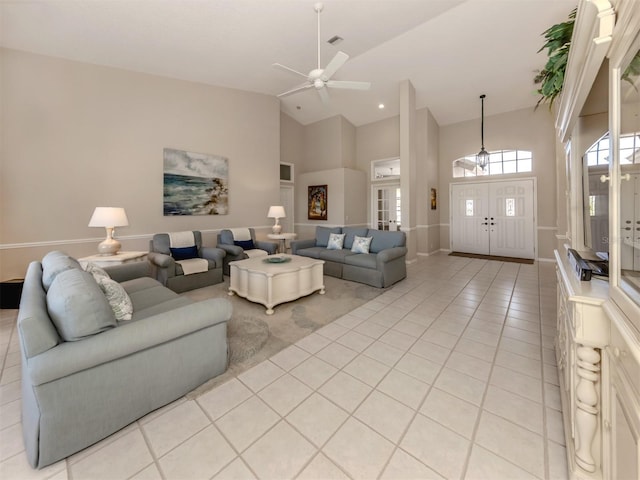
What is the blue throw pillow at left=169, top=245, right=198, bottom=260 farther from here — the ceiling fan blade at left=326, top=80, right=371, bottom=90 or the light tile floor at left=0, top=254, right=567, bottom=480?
the ceiling fan blade at left=326, top=80, right=371, bottom=90

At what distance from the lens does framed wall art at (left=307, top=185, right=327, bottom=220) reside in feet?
24.3

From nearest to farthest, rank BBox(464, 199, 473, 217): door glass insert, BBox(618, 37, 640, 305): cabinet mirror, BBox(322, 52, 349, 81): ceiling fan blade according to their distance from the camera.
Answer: BBox(618, 37, 640, 305): cabinet mirror → BBox(322, 52, 349, 81): ceiling fan blade → BBox(464, 199, 473, 217): door glass insert

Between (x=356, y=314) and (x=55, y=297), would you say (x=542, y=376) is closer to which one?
(x=356, y=314)

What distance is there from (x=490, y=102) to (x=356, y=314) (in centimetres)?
619

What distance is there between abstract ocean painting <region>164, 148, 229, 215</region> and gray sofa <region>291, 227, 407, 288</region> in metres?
1.94

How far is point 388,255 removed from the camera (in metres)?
4.05

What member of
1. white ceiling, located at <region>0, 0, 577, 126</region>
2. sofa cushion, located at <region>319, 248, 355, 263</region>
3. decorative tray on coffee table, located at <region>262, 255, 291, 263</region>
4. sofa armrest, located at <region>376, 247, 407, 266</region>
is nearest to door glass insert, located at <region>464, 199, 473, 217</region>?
white ceiling, located at <region>0, 0, 577, 126</region>

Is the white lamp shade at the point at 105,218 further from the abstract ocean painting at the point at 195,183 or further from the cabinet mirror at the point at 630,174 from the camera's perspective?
the cabinet mirror at the point at 630,174

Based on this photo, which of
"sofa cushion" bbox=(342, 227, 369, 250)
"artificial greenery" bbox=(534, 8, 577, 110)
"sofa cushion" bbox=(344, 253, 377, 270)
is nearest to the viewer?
"artificial greenery" bbox=(534, 8, 577, 110)

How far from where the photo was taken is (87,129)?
4020mm

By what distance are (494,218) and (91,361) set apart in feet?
26.2

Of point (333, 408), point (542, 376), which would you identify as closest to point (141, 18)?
point (333, 408)

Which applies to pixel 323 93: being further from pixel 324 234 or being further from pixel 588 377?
pixel 588 377

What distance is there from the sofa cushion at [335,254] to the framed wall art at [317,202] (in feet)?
8.93
